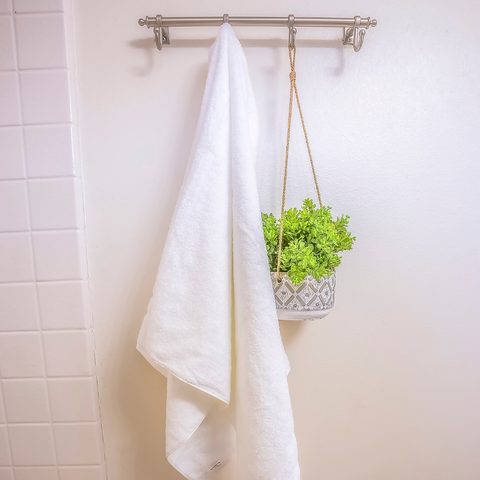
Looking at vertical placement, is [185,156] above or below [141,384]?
above

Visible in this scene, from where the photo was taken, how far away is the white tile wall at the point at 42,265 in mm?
646

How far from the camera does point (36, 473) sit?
2.36 feet

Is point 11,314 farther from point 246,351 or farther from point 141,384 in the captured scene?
point 246,351

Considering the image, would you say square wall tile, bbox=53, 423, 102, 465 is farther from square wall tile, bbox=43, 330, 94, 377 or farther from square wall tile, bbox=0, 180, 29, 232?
square wall tile, bbox=0, 180, 29, 232

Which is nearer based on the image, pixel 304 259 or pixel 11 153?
pixel 304 259

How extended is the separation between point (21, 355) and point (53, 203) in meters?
0.32

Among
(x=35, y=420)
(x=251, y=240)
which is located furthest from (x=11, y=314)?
(x=251, y=240)

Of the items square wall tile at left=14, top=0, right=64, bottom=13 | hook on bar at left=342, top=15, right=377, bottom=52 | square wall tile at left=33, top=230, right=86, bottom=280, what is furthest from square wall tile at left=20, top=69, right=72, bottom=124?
hook on bar at left=342, top=15, right=377, bottom=52

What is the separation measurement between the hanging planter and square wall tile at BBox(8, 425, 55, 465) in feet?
1.83

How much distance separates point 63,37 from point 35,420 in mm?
756

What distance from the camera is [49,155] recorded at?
0.66 m

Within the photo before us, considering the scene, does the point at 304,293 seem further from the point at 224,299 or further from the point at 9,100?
the point at 9,100

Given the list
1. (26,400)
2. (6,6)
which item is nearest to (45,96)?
(6,6)

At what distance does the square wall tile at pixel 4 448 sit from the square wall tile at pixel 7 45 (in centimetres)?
72
